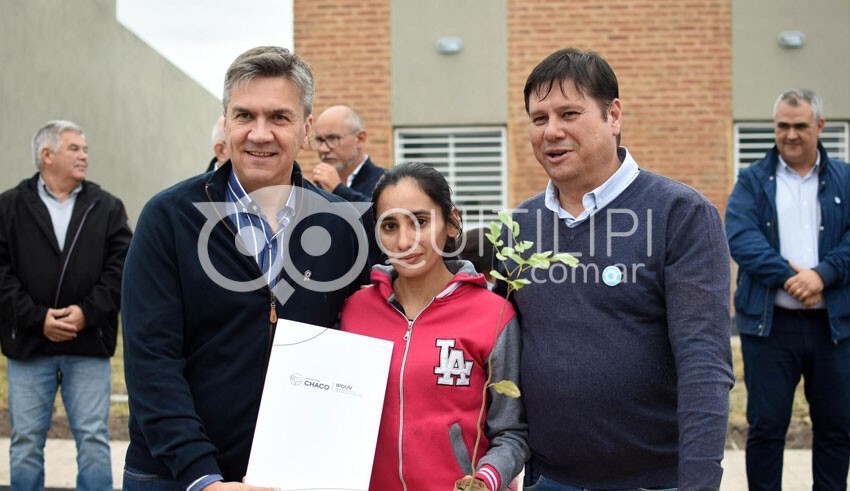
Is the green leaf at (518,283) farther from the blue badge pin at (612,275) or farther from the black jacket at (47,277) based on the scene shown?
the black jacket at (47,277)

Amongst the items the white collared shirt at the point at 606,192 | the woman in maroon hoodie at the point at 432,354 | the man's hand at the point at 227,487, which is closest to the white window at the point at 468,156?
the woman in maroon hoodie at the point at 432,354

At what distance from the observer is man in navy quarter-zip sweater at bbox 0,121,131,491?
5.00 metres

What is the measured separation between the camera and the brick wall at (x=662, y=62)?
32.9 feet

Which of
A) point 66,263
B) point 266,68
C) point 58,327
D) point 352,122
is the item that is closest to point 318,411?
point 266,68

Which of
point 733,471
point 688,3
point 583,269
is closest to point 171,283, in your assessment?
point 583,269

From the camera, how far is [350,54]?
33.4ft

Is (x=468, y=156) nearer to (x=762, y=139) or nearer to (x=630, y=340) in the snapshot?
(x=762, y=139)

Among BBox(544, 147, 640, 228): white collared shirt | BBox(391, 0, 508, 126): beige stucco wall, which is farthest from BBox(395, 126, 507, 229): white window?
BBox(544, 147, 640, 228): white collared shirt

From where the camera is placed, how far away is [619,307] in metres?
2.44

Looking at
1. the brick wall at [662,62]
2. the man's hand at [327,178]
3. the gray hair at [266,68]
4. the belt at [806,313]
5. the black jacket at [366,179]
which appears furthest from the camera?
the brick wall at [662,62]

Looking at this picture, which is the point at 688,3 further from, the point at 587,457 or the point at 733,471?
the point at 587,457

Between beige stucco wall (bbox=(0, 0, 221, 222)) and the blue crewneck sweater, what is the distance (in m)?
12.3

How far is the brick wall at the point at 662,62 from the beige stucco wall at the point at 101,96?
8302 millimetres

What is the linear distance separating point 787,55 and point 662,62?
1.60 meters
